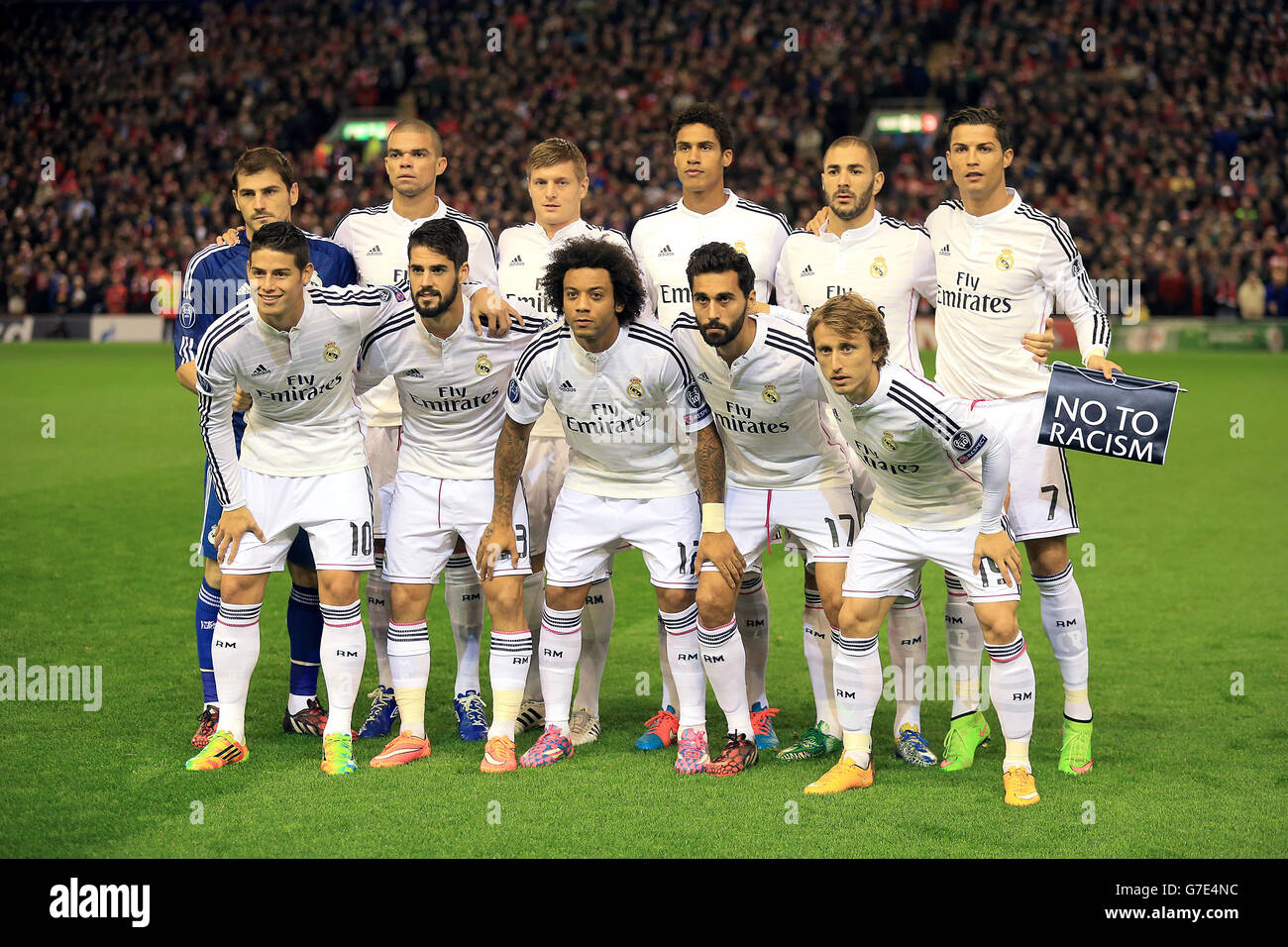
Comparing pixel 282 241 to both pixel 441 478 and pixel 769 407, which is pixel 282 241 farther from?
pixel 769 407

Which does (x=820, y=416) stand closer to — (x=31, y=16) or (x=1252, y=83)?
(x=1252, y=83)

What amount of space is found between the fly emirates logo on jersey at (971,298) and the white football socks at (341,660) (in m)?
2.85

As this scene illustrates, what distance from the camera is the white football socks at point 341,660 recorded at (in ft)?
18.7

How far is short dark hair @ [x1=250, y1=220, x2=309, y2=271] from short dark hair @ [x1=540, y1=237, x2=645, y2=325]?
984 mm

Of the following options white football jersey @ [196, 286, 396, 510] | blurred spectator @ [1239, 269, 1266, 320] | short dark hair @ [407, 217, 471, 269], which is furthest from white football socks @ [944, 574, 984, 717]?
blurred spectator @ [1239, 269, 1266, 320]

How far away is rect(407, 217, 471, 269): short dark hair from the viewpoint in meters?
5.64

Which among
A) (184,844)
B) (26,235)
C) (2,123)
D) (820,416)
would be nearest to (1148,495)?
(820,416)

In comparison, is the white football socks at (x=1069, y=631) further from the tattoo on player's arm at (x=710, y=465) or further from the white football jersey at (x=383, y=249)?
the white football jersey at (x=383, y=249)

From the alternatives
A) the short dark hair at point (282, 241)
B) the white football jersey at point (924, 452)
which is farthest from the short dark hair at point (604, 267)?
the short dark hair at point (282, 241)

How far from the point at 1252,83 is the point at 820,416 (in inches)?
1100

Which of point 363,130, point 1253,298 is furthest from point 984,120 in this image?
point 363,130

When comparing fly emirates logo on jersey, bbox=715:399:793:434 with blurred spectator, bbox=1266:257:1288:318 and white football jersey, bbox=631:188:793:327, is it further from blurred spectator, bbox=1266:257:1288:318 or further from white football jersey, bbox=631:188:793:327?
blurred spectator, bbox=1266:257:1288:318

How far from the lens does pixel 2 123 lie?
3416cm

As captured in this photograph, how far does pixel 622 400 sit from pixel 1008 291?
1.71 m
